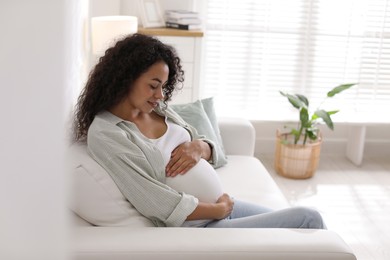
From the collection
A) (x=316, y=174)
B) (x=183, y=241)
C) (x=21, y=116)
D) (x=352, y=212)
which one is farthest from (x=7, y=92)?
(x=316, y=174)

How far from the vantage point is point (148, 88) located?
6.00 feet

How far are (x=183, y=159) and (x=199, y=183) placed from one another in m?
0.09

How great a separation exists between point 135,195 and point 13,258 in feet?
4.67

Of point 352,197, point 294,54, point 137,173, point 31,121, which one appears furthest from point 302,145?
point 31,121

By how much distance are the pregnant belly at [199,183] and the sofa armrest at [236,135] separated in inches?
35.6

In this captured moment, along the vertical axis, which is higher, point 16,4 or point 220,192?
point 16,4

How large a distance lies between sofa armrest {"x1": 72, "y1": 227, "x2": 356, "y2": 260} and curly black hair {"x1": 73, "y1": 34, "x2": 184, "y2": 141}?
41 cm

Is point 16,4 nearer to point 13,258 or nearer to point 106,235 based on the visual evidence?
point 13,258

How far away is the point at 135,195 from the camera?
168 centimetres

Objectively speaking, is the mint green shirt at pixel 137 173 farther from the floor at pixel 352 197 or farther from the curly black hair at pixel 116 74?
the floor at pixel 352 197

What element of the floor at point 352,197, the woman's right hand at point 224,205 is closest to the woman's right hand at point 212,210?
the woman's right hand at point 224,205

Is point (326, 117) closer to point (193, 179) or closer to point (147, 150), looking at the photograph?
point (193, 179)

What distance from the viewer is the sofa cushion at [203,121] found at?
257 cm

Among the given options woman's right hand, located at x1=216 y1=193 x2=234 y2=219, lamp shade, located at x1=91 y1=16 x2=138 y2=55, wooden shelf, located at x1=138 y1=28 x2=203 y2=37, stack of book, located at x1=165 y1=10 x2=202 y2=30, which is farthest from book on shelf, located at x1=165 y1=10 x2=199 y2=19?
woman's right hand, located at x1=216 y1=193 x2=234 y2=219
